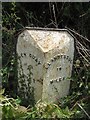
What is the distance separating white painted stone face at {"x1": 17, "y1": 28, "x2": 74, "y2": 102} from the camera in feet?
9.09

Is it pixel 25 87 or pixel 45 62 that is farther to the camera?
pixel 25 87

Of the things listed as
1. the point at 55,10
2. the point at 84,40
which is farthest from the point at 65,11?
the point at 84,40

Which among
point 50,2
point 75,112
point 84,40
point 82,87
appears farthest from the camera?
point 50,2

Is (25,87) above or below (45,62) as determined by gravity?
below

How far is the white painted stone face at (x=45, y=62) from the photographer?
9.09 ft

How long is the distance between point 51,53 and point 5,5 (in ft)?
3.18

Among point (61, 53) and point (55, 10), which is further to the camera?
point (55, 10)

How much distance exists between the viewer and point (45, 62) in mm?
2740

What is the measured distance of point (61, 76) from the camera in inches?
114

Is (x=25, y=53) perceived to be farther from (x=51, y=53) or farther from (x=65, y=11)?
(x=65, y=11)

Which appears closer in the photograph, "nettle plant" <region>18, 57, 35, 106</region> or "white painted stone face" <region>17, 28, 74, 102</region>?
"white painted stone face" <region>17, 28, 74, 102</region>

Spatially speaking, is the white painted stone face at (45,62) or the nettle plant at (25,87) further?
the nettle plant at (25,87)

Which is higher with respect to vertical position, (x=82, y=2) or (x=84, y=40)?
(x=82, y=2)

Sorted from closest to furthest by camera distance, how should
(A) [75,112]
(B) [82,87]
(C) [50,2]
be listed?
(A) [75,112], (B) [82,87], (C) [50,2]
